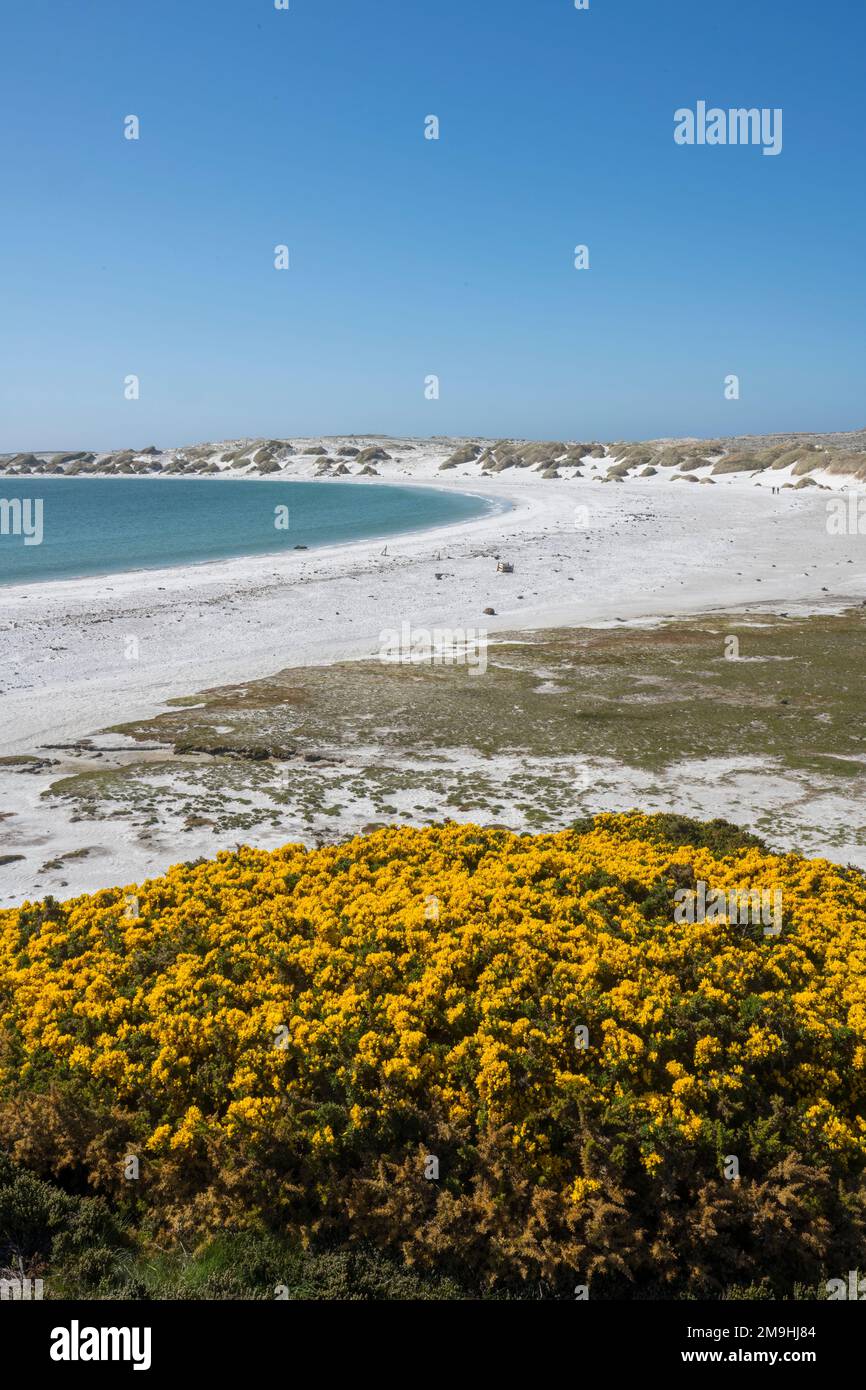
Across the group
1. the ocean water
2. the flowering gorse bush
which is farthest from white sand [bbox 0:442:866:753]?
the flowering gorse bush

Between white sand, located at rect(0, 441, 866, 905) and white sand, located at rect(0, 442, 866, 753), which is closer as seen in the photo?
white sand, located at rect(0, 441, 866, 905)

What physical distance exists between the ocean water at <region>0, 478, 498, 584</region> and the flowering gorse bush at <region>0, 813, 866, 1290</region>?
4615 centimetres

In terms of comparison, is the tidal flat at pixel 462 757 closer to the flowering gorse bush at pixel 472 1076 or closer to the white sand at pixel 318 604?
the white sand at pixel 318 604

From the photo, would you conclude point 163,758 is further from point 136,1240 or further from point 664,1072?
point 664,1072

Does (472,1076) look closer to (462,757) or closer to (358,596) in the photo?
(462,757)

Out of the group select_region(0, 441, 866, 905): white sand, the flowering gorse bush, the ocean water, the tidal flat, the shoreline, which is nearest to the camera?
the flowering gorse bush

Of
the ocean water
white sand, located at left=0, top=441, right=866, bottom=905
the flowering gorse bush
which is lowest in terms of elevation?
the flowering gorse bush

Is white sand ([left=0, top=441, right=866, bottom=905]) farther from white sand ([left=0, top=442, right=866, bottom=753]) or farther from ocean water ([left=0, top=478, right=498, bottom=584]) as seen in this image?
ocean water ([left=0, top=478, right=498, bottom=584])

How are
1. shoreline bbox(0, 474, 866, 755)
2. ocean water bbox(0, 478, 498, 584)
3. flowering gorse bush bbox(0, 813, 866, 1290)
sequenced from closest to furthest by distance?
1. flowering gorse bush bbox(0, 813, 866, 1290)
2. shoreline bbox(0, 474, 866, 755)
3. ocean water bbox(0, 478, 498, 584)

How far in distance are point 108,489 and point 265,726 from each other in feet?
509

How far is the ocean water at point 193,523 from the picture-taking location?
59562 millimetres

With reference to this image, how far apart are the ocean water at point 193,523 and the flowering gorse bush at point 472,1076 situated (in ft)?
151

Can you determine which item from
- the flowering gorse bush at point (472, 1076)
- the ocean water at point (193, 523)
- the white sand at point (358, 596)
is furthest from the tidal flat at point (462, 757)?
the ocean water at point (193, 523)

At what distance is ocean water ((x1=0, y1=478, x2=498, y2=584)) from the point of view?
59.6m
